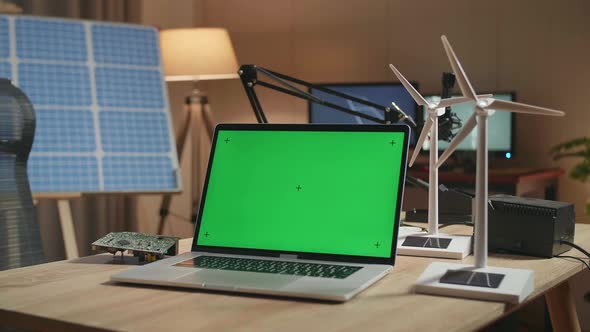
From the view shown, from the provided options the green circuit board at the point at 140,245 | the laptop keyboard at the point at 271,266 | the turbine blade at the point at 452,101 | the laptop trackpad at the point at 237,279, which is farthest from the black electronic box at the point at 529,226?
the green circuit board at the point at 140,245

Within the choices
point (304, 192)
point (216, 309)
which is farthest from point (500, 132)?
point (216, 309)

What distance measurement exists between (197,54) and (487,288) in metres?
3.25

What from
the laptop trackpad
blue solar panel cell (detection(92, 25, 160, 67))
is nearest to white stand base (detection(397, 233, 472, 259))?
the laptop trackpad

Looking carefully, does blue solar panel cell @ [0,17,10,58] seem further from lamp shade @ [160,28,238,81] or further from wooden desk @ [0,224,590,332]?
wooden desk @ [0,224,590,332]

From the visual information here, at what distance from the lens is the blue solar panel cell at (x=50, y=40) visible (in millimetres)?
3127

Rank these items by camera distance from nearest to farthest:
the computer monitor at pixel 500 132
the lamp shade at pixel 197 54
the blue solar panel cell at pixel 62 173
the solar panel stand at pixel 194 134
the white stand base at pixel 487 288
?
the white stand base at pixel 487 288
the blue solar panel cell at pixel 62 173
the computer monitor at pixel 500 132
the lamp shade at pixel 197 54
the solar panel stand at pixel 194 134

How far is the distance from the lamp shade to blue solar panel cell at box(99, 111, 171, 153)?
2.73 feet

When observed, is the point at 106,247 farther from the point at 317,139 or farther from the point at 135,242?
the point at 317,139

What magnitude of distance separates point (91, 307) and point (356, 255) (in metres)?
0.43

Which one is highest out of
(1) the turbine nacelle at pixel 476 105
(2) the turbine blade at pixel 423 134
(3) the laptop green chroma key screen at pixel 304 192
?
(1) the turbine nacelle at pixel 476 105

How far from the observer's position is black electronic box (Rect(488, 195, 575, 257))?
144 cm

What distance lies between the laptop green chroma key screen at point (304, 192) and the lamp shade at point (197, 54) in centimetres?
277

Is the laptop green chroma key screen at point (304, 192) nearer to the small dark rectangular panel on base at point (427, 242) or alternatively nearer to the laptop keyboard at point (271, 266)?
the laptop keyboard at point (271, 266)

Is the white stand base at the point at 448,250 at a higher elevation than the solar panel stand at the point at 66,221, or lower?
higher
